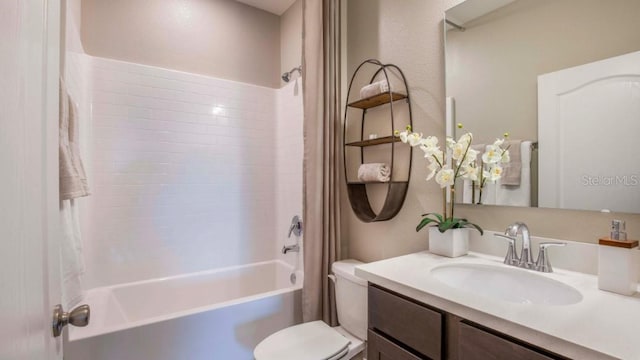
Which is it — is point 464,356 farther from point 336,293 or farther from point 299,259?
point 299,259

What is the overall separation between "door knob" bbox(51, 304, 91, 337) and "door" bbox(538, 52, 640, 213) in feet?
4.86

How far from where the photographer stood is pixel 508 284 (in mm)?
1077

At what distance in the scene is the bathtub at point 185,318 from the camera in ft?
4.87

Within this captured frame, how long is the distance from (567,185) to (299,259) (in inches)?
74.1

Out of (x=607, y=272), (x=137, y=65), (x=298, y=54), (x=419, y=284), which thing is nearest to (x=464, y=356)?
(x=419, y=284)

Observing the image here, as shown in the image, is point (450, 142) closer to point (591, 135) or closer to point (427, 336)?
point (591, 135)

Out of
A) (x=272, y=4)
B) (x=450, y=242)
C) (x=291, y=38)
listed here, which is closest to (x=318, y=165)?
(x=450, y=242)

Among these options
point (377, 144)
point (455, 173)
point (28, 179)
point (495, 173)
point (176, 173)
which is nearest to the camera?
point (28, 179)

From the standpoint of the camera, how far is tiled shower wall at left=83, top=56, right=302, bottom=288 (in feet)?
6.97

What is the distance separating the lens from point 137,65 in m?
2.25

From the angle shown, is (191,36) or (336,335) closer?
(336,335)

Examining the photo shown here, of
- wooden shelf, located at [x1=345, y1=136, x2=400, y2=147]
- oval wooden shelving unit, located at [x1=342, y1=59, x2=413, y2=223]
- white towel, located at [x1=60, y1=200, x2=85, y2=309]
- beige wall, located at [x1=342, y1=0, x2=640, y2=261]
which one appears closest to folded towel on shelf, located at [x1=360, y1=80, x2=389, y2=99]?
oval wooden shelving unit, located at [x1=342, y1=59, x2=413, y2=223]

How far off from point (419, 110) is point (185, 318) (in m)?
1.70

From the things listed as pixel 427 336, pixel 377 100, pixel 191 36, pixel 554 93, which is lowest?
pixel 427 336
